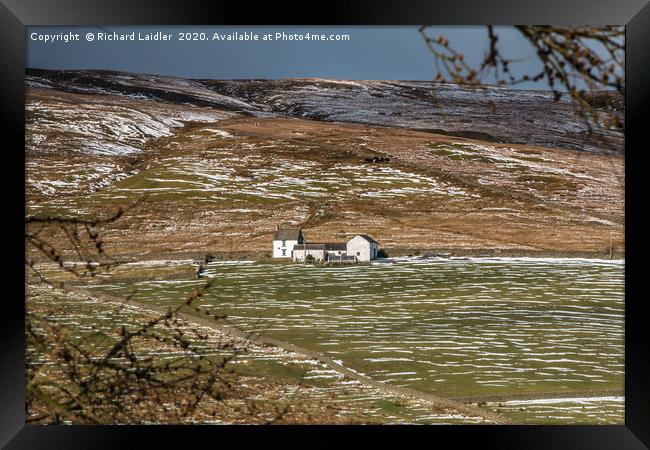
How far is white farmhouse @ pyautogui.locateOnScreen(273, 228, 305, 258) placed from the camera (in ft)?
43.8

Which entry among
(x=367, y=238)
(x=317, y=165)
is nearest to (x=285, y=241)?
(x=367, y=238)

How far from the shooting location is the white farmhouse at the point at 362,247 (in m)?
13.5

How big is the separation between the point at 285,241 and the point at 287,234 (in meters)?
0.50

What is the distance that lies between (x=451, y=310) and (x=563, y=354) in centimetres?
236

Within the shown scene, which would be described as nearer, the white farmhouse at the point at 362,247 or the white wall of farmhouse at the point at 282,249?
the white wall of farmhouse at the point at 282,249

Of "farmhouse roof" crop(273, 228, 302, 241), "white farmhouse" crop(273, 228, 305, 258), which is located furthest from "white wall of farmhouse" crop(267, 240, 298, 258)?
"farmhouse roof" crop(273, 228, 302, 241)

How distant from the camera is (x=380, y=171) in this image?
50.2 feet
